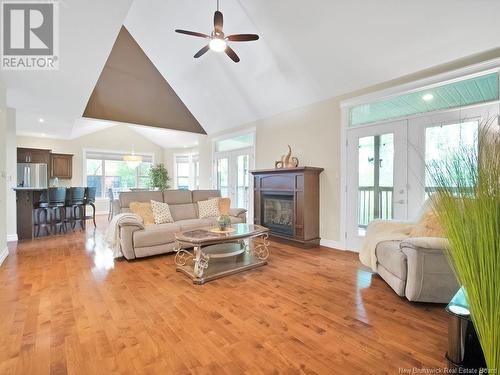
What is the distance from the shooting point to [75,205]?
6.16 m

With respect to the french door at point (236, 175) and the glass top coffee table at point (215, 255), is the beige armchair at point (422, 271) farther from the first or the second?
the french door at point (236, 175)

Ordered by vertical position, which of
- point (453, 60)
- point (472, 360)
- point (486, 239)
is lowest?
point (472, 360)

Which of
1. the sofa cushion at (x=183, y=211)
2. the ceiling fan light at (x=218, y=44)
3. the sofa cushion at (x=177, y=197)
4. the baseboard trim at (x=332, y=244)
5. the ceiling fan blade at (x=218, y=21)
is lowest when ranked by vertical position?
the baseboard trim at (x=332, y=244)

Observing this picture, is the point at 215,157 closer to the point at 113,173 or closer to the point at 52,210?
the point at 52,210

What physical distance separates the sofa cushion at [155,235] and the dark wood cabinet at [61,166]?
5932 mm

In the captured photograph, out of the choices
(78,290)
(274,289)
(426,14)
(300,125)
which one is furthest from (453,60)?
(78,290)

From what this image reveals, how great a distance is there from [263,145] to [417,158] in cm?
327

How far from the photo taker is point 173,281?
2939mm

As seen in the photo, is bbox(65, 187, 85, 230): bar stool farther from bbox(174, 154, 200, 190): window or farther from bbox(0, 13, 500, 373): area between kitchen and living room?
bbox(174, 154, 200, 190): window

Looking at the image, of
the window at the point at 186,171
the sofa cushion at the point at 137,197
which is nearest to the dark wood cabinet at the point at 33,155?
the window at the point at 186,171

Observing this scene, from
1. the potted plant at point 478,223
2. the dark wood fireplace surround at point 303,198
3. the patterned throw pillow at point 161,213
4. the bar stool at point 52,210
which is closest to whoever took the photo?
the potted plant at point 478,223

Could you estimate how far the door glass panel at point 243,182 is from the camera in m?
6.48

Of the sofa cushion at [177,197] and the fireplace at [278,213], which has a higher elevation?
the sofa cushion at [177,197]

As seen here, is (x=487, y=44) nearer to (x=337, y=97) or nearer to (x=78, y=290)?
(x=337, y=97)
